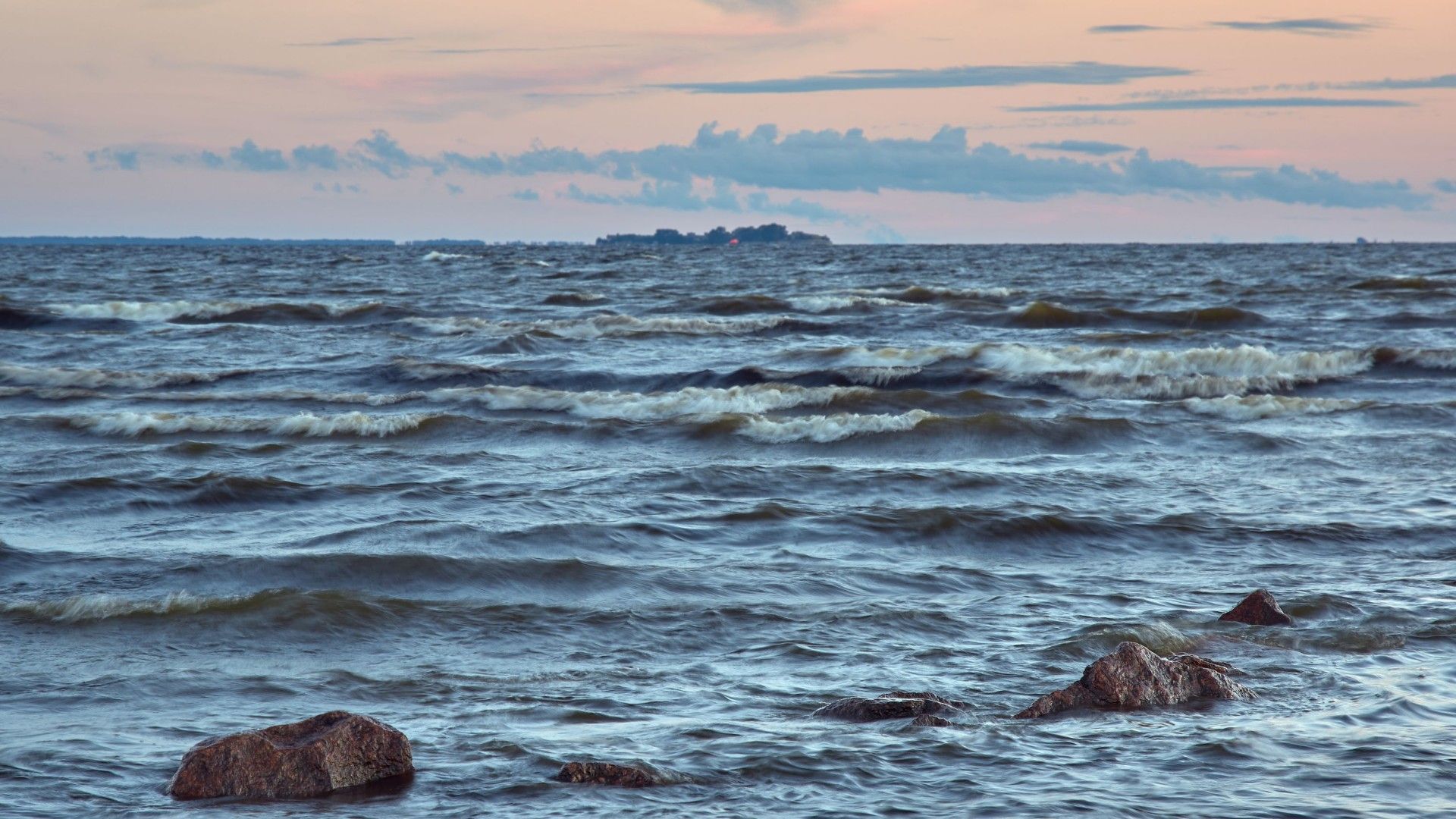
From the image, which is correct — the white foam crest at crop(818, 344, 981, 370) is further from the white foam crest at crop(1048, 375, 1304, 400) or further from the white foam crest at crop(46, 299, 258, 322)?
the white foam crest at crop(46, 299, 258, 322)

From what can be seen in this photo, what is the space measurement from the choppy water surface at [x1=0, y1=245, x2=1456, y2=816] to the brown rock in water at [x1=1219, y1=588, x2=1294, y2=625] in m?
0.18

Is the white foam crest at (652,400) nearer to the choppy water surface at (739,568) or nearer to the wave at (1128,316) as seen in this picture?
the choppy water surface at (739,568)

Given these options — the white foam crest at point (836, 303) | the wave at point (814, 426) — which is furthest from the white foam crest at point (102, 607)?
the white foam crest at point (836, 303)

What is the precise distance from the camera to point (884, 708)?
5.77 meters

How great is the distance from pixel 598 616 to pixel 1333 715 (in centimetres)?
388

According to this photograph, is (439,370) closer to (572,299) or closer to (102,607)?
(102,607)

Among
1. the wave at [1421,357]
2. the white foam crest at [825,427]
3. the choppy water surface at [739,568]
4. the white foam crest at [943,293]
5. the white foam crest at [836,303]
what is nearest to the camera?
the choppy water surface at [739,568]

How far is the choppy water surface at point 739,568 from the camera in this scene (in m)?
5.23

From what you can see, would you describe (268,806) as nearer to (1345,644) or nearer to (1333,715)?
(1333,715)

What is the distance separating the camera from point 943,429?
15.6 m

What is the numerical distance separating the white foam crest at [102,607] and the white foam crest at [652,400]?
30.9 feet

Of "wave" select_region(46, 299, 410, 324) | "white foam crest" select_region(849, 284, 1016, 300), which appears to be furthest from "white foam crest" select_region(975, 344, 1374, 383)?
"wave" select_region(46, 299, 410, 324)

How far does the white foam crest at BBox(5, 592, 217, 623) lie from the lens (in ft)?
25.9

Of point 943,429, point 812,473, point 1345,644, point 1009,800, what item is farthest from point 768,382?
point 1009,800
